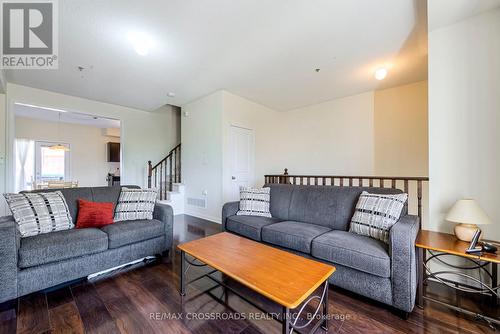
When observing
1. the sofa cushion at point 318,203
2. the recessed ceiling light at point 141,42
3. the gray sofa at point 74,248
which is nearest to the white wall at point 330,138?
the sofa cushion at point 318,203

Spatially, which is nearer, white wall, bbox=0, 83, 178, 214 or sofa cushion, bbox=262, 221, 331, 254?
sofa cushion, bbox=262, 221, 331, 254

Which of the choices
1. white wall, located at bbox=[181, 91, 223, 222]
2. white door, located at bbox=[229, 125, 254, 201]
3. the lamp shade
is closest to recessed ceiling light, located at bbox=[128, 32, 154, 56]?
white wall, located at bbox=[181, 91, 223, 222]

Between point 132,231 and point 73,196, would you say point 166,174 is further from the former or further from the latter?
point 132,231

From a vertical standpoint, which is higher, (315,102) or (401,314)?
(315,102)

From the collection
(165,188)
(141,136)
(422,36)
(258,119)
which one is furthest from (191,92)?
(422,36)

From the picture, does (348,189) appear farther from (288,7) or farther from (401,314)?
(288,7)

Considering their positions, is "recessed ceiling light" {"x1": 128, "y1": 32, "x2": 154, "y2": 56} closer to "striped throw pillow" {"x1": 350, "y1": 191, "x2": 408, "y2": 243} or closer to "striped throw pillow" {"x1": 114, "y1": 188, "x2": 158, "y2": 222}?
"striped throw pillow" {"x1": 114, "y1": 188, "x2": 158, "y2": 222}

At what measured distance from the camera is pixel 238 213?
9.71ft

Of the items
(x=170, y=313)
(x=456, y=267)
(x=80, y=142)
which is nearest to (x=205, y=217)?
(x=170, y=313)

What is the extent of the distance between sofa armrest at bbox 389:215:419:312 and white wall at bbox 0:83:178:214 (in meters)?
5.48

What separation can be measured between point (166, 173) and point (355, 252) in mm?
5170

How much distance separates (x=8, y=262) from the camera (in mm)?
1596

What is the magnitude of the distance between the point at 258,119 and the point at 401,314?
428 centimetres
